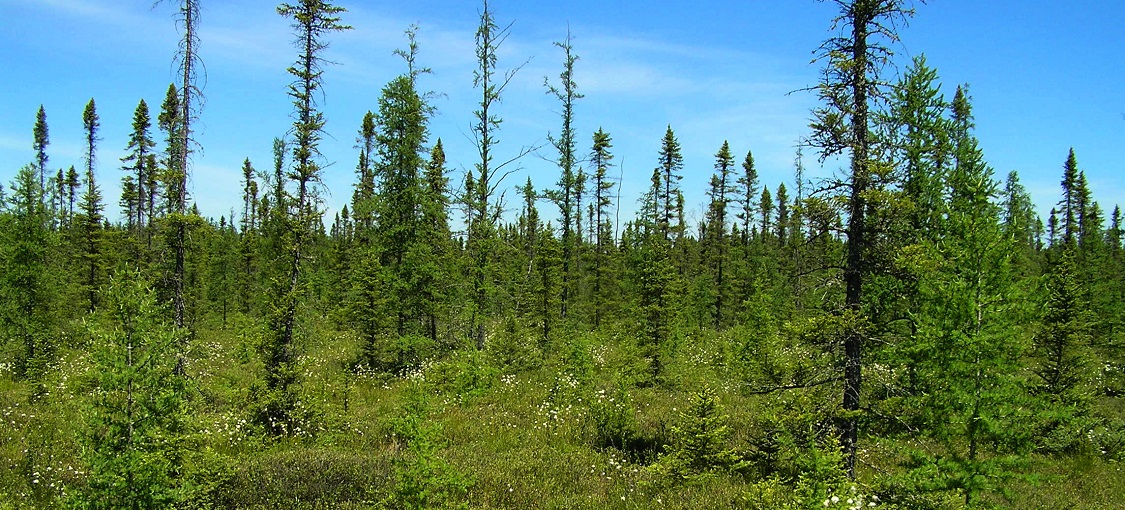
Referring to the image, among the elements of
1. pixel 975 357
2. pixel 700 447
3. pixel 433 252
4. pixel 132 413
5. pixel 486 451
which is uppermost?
pixel 433 252

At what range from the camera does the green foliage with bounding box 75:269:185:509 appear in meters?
6.16

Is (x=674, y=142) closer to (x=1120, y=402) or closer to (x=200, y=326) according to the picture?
(x=1120, y=402)

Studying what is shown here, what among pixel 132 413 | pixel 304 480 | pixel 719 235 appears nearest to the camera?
pixel 132 413

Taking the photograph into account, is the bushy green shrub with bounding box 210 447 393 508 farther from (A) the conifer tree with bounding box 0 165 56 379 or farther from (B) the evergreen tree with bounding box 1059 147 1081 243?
(B) the evergreen tree with bounding box 1059 147 1081 243

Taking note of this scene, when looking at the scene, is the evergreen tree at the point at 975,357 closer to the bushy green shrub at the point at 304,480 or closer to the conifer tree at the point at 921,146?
the conifer tree at the point at 921,146

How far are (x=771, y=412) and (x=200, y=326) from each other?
33.8 m

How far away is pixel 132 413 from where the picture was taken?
20.8ft

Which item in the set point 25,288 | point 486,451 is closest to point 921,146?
point 486,451

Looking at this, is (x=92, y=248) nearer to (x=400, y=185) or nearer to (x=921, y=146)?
(x=400, y=185)

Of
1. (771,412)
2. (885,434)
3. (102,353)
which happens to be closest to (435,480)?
(102,353)

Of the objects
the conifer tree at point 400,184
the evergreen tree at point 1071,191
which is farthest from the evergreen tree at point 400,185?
the evergreen tree at point 1071,191

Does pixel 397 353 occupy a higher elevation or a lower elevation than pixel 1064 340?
lower

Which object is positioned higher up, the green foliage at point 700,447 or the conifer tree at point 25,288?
the conifer tree at point 25,288

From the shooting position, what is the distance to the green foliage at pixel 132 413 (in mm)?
6156
